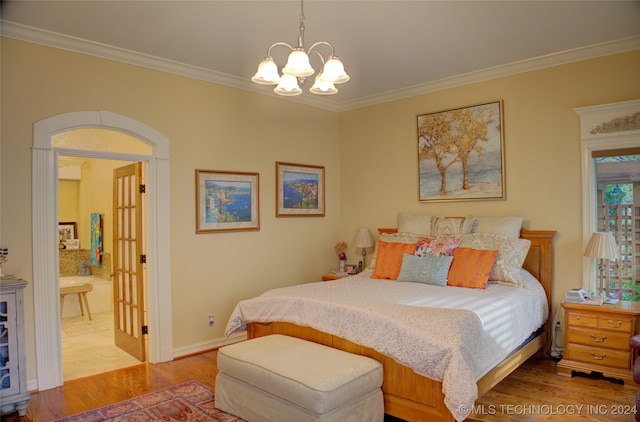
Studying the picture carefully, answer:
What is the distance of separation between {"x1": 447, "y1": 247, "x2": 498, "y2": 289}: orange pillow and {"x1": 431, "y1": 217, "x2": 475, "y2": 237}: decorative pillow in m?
0.47

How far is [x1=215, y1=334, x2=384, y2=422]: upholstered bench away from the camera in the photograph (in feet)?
7.80

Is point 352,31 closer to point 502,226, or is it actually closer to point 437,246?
point 437,246

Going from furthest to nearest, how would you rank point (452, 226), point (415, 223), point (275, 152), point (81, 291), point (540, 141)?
point (81, 291) < point (275, 152) < point (415, 223) < point (452, 226) < point (540, 141)

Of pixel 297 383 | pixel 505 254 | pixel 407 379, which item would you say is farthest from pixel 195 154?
pixel 505 254

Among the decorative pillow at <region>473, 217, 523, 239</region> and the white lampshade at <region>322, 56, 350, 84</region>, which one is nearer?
the white lampshade at <region>322, 56, 350, 84</region>

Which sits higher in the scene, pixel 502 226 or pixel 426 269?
pixel 502 226

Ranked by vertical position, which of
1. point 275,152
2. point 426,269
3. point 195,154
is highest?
point 275,152

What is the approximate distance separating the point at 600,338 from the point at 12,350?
4.38 meters

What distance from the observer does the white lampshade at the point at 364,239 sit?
5270 mm

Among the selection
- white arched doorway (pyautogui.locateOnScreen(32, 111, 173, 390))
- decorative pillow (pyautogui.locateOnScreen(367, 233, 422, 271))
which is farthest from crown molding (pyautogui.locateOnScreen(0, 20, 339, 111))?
decorative pillow (pyautogui.locateOnScreen(367, 233, 422, 271))

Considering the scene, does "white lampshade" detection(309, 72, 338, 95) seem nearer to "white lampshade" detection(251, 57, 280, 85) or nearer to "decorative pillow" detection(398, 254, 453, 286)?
"white lampshade" detection(251, 57, 280, 85)

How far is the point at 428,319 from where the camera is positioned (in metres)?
2.67

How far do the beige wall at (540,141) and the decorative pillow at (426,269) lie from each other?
3.43ft

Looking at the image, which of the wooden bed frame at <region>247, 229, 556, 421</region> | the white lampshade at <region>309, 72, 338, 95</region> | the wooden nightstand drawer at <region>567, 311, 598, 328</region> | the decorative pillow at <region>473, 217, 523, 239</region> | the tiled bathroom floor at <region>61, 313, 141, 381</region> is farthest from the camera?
the decorative pillow at <region>473, 217, 523, 239</region>
